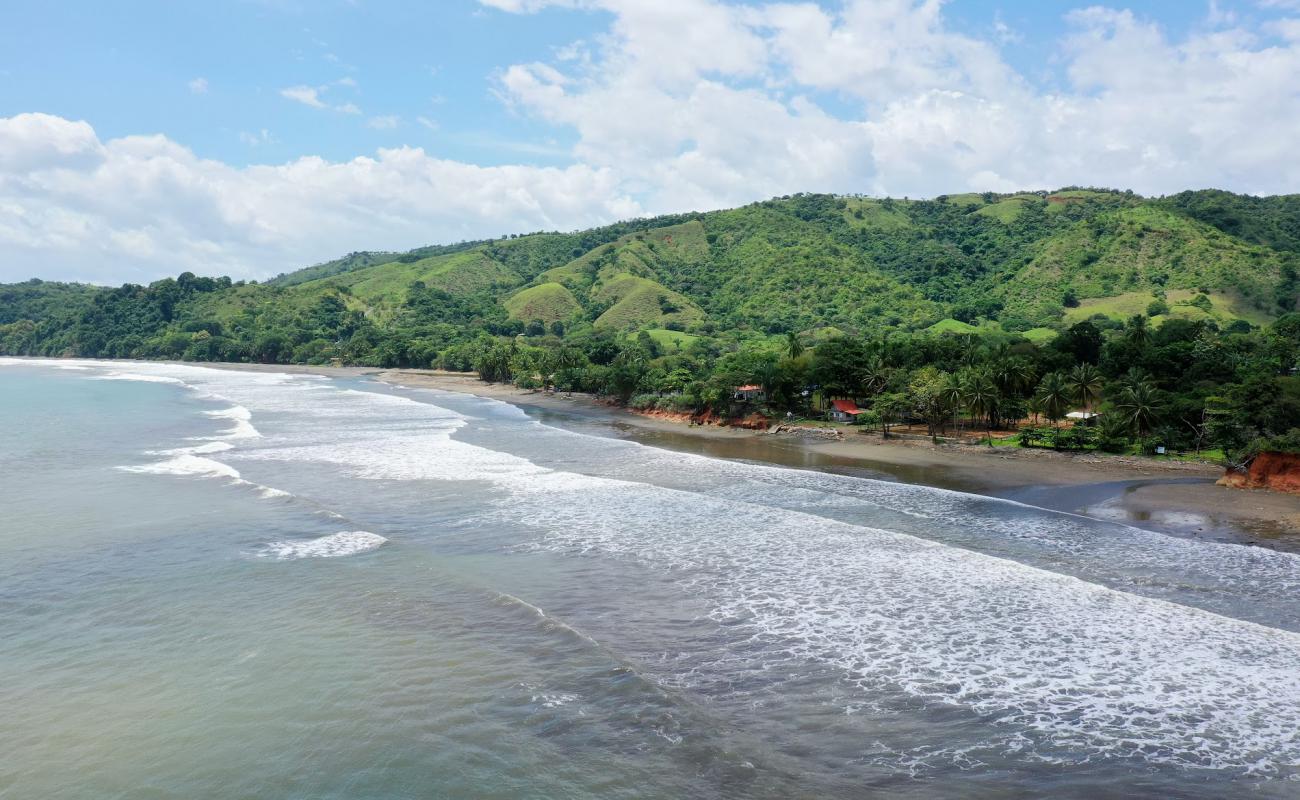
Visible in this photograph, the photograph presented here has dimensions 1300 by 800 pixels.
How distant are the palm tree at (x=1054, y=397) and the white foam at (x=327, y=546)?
3960 centimetres

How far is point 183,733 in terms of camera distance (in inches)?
474

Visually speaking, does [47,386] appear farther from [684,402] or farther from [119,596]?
[119,596]

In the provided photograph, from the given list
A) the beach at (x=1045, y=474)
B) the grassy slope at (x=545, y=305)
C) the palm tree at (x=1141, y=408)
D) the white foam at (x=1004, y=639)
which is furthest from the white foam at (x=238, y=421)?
the grassy slope at (x=545, y=305)

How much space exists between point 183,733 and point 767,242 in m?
156

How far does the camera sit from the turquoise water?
11.2 m

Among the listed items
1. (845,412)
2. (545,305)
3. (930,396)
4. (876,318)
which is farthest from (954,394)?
(545,305)

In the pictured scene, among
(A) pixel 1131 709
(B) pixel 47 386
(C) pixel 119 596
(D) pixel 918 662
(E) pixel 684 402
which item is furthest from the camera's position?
(B) pixel 47 386

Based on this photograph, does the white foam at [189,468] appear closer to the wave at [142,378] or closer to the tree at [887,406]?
the tree at [887,406]

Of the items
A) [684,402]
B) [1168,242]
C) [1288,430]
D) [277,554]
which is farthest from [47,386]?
[1168,242]

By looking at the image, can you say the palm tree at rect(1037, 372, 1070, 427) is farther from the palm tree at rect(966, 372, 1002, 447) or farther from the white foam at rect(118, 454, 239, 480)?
the white foam at rect(118, 454, 239, 480)

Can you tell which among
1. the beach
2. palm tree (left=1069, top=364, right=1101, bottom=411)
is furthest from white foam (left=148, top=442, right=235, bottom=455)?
palm tree (left=1069, top=364, right=1101, bottom=411)

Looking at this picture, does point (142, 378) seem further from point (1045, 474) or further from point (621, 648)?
point (621, 648)

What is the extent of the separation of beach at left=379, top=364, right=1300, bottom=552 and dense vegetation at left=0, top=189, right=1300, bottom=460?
2968mm

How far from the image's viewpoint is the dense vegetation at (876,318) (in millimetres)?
48125
